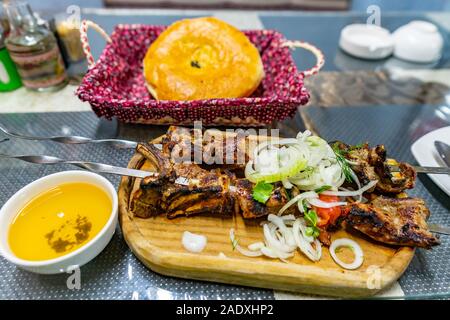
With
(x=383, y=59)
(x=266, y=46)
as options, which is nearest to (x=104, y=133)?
(x=266, y=46)

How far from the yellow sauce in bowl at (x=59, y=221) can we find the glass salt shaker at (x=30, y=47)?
3.65ft

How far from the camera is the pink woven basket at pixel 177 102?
1.79 metres

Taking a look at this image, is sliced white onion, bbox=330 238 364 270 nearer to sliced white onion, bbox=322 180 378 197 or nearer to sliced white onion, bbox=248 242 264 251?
sliced white onion, bbox=322 180 378 197

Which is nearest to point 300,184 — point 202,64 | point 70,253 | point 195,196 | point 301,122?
point 195,196

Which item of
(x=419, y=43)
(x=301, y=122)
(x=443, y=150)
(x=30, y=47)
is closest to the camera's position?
(x=443, y=150)

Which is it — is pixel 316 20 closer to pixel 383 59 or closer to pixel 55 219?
pixel 383 59

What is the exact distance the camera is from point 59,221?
1381 millimetres

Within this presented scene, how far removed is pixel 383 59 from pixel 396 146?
1245mm

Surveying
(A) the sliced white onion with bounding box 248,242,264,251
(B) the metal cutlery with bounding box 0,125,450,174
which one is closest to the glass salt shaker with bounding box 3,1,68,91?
(B) the metal cutlery with bounding box 0,125,450,174

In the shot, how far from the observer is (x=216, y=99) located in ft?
5.83

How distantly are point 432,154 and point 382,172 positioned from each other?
1.60 ft

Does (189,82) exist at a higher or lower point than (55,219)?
higher

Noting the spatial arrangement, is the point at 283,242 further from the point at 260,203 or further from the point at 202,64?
the point at 202,64
